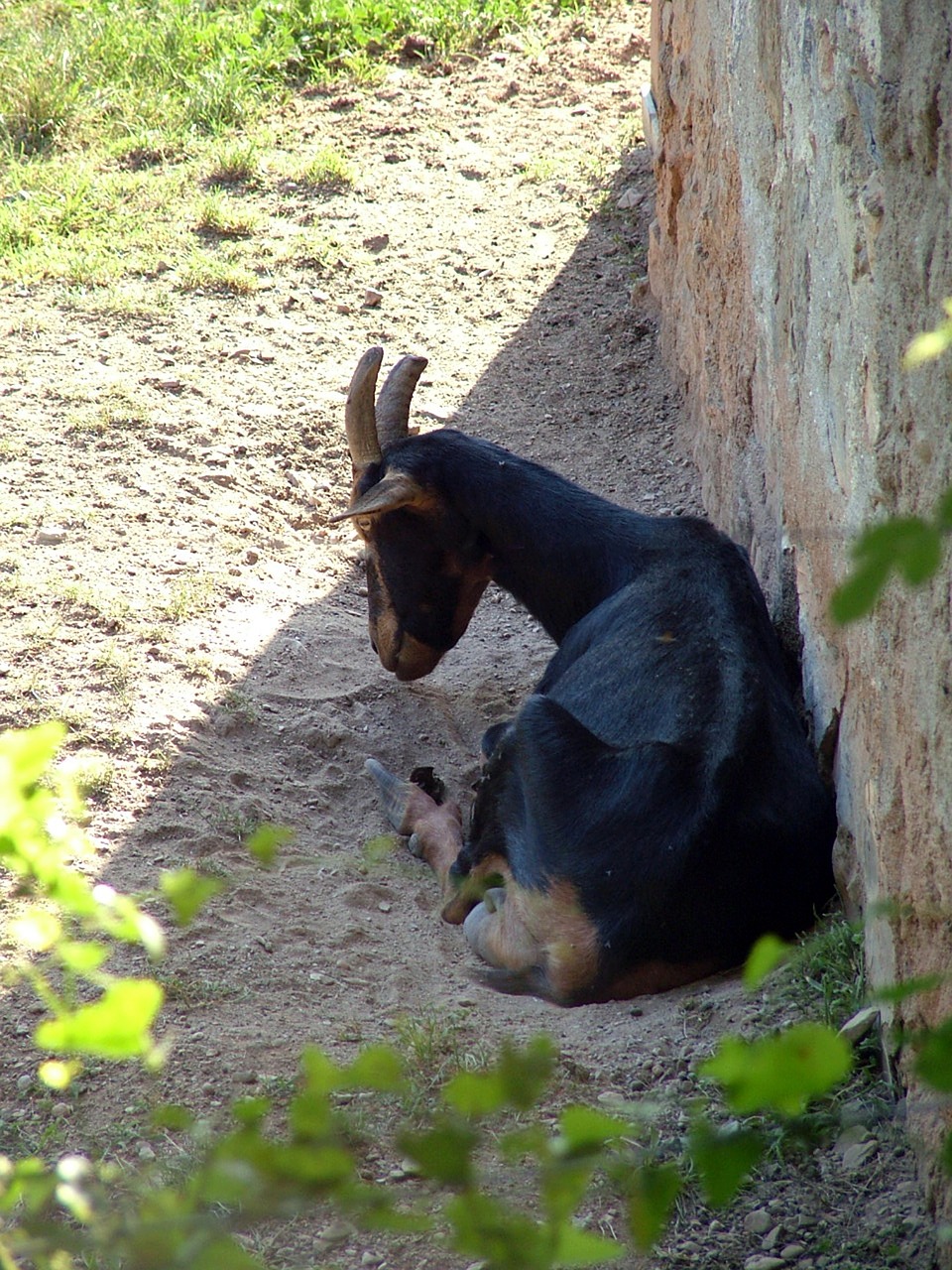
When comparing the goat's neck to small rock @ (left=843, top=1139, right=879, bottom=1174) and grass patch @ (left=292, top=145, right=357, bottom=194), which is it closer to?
small rock @ (left=843, top=1139, right=879, bottom=1174)

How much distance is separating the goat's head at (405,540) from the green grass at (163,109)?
10.8 ft

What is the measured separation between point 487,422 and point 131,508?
216 cm

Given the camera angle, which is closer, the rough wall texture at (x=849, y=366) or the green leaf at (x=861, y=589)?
the green leaf at (x=861, y=589)

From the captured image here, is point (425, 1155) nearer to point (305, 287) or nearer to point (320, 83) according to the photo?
point (305, 287)

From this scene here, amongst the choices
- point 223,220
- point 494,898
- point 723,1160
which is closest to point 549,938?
point 494,898

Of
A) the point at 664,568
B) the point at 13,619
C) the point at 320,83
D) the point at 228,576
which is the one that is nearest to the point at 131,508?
the point at 228,576

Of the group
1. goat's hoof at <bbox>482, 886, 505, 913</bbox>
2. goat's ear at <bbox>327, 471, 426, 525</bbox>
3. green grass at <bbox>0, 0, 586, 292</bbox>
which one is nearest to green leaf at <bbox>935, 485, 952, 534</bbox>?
goat's hoof at <bbox>482, 886, 505, 913</bbox>

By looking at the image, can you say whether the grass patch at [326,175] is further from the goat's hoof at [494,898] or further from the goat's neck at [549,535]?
the goat's hoof at [494,898]

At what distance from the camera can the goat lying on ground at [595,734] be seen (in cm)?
379

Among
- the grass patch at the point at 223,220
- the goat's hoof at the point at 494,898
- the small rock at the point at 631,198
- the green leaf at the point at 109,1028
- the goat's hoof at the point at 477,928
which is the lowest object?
the goat's hoof at the point at 477,928

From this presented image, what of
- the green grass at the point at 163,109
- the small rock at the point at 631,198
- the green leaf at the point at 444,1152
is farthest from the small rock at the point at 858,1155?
the small rock at the point at 631,198

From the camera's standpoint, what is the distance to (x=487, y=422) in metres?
7.58

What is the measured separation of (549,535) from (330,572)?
1791 millimetres

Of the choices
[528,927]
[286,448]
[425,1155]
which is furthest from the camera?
[286,448]
